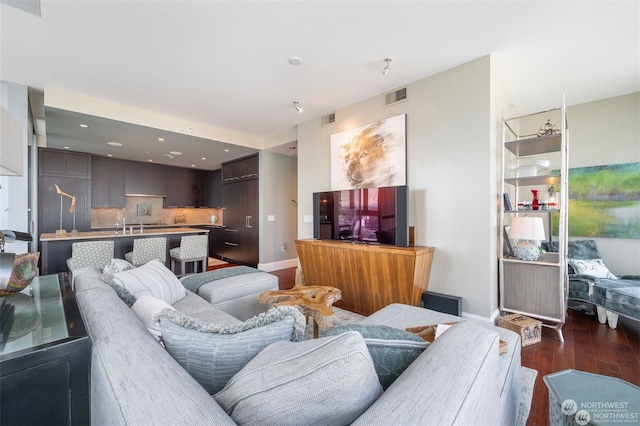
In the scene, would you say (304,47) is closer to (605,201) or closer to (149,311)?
(149,311)

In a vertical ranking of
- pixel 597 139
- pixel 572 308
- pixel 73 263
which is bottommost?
pixel 572 308

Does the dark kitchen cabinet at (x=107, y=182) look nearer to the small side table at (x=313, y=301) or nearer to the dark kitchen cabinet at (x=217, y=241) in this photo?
the dark kitchen cabinet at (x=217, y=241)

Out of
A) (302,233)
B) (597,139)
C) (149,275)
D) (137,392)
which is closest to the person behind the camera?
(137,392)

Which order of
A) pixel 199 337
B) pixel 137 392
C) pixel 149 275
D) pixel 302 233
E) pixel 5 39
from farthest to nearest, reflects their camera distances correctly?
pixel 302 233 < pixel 5 39 < pixel 149 275 < pixel 199 337 < pixel 137 392

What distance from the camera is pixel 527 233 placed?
261cm

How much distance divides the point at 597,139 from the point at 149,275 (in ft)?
18.1

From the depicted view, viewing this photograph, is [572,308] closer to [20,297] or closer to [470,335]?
[470,335]

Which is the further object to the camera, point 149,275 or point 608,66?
point 608,66

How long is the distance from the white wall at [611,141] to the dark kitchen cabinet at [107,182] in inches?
357

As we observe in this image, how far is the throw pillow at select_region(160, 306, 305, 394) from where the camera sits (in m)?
0.91

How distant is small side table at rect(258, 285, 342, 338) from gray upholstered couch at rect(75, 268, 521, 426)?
1131 millimetres

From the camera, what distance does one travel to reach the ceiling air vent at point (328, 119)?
4.07 metres

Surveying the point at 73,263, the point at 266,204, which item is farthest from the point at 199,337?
the point at 266,204

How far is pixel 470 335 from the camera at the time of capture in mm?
1021
